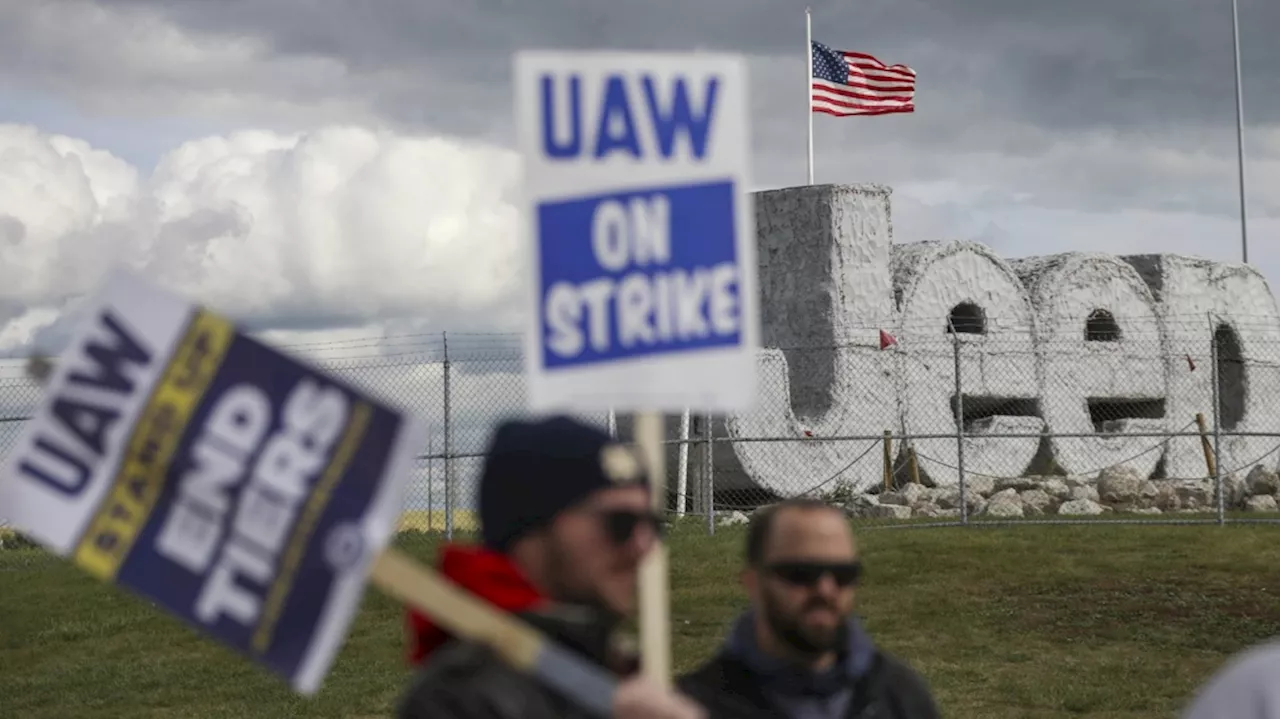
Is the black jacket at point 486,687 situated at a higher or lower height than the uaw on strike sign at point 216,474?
lower

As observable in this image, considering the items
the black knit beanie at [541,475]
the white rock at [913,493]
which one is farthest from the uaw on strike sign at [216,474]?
the white rock at [913,493]

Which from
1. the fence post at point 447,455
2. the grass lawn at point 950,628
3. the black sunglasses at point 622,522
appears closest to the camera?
the black sunglasses at point 622,522

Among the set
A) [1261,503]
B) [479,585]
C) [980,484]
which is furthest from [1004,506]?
[479,585]

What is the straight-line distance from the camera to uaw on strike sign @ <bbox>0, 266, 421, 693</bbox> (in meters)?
2.71

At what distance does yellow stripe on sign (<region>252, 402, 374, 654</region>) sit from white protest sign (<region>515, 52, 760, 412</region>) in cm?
53

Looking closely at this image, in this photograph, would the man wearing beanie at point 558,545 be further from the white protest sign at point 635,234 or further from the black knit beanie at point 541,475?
the white protest sign at point 635,234

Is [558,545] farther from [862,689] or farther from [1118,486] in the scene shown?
[1118,486]

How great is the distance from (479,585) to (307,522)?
281 millimetres

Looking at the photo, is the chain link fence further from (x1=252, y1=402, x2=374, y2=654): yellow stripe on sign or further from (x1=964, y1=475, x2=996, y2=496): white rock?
(x1=252, y1=402, x2=374, y2=654): yellow stripe on sign

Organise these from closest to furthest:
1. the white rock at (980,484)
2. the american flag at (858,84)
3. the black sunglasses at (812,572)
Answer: the black sunglasses at (812,572), the white rock at (980,484), the american flag at (858,84)

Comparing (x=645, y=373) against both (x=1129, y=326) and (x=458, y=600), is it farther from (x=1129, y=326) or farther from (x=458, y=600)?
(x=1129, y=326)

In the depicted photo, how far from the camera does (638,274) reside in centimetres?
331

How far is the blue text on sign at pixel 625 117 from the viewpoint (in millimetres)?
Result: 3281

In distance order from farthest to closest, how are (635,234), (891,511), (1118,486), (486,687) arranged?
(1118,486) < (891,511) < (635,234) < (486,687)
